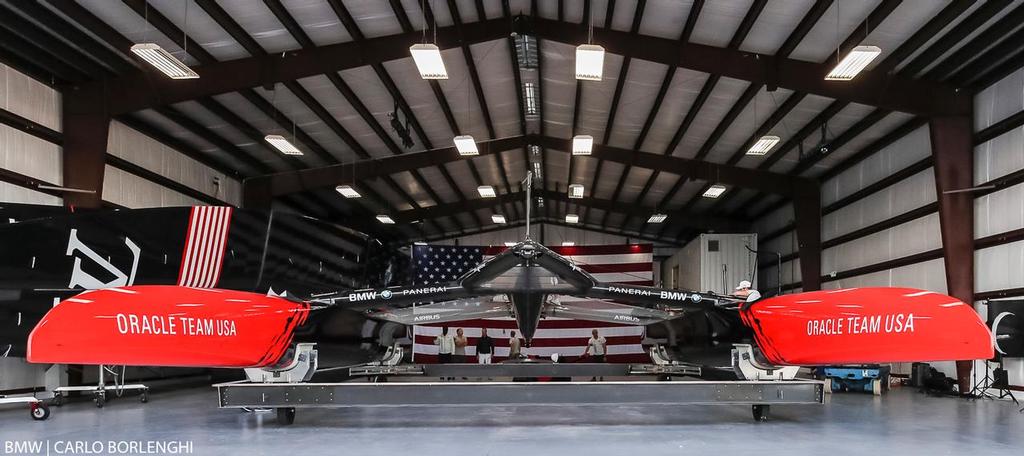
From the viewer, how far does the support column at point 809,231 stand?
18.4m

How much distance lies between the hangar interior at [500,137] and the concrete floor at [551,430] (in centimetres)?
9

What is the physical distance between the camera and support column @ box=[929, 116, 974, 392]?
38.4ft

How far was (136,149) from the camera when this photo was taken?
1402 centimetres

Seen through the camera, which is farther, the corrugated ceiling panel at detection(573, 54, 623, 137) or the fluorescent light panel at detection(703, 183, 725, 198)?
the fluorescent light panel at detection(703, 183, 725, 198)

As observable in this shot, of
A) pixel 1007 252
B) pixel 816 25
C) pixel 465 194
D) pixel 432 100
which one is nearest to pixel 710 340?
pixel 816 25

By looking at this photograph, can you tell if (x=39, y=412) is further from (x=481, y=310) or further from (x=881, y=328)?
(x=881, y=328)

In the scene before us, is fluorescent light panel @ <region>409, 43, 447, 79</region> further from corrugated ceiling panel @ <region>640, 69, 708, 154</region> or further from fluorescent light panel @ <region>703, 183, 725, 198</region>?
fluorescent light panel @ <region>703, 183, 725, 198</region>

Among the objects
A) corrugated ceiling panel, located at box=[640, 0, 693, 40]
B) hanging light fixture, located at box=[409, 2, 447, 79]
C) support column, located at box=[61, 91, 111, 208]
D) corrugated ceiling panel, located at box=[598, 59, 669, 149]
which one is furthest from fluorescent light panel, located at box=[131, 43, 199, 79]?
corrugated ceiling panel, located at box=[598, 59, 669, 149]

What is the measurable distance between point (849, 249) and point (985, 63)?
699cm

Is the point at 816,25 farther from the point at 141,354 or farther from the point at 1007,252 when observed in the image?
the point at 141,354

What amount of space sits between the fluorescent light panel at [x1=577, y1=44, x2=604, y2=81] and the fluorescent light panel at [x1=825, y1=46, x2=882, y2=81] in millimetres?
3439

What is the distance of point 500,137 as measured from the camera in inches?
738

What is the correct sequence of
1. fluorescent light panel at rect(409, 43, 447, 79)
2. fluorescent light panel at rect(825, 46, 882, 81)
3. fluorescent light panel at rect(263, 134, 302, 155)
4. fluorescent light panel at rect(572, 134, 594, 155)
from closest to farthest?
fluorescent light panel at rect(825, 46, 882, 81) < fluorescent light panel at rect(409, 43, 447, 79) < fluorescent light panel at rect(263, 134, 302, 155) < fluorescent light panel at rect(572, 134, 594, 155)

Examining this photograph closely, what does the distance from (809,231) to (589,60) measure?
10.8 m
